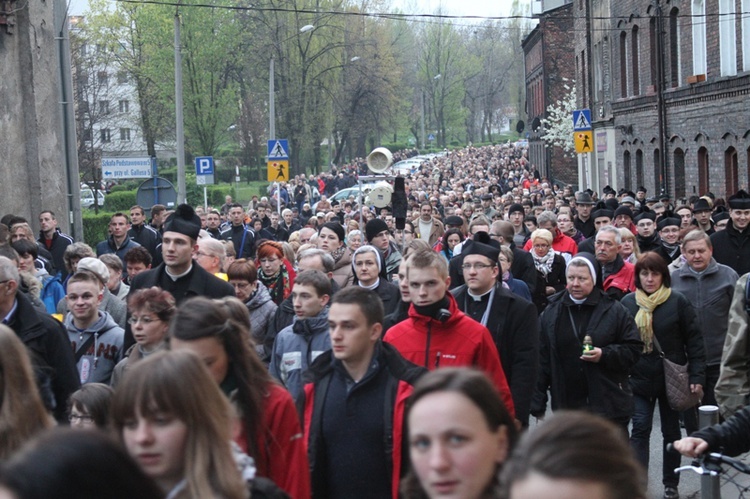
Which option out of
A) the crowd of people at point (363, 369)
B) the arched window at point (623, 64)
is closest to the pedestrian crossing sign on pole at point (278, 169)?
the arched window at point (623, 64)

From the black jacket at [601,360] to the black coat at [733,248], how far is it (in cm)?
469

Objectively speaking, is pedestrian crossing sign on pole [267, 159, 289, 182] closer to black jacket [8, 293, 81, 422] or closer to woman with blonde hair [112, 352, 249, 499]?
black jacket [8, 293, 81, 422]

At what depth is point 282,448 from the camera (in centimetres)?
463

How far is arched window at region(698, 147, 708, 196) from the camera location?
93.2ft

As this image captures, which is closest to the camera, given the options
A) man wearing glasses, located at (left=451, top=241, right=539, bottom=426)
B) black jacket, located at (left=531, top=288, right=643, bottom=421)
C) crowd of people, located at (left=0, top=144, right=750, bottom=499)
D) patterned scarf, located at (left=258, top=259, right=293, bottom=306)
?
crowd of people, located at (left=0, top=144, right=750, bottom=499)

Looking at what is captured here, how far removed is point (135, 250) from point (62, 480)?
9.07 metres

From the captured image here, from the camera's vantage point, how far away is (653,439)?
1084 cm

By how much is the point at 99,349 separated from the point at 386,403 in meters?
3.10

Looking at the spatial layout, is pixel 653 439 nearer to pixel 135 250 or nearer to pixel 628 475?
pixel 135 250

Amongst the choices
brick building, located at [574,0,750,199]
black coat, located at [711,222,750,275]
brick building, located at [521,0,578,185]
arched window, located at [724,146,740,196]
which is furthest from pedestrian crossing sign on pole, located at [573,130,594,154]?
brick building, located at [521,0,578,185]

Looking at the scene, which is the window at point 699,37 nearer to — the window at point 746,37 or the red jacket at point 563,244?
the window at point 746,37

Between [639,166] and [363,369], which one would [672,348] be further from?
→ [639,166]

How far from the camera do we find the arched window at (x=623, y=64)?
37938mm

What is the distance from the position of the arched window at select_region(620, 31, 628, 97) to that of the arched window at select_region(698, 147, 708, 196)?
990 cm
